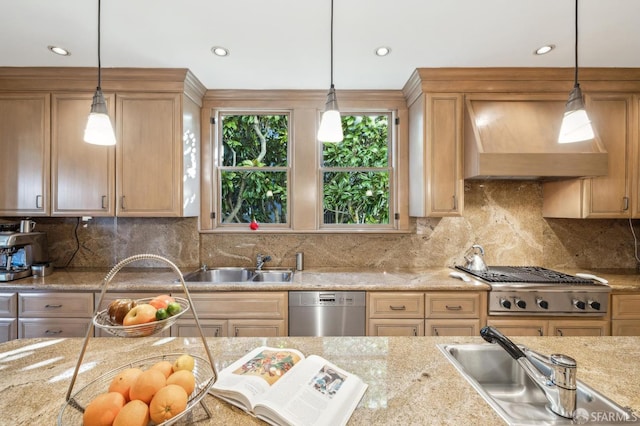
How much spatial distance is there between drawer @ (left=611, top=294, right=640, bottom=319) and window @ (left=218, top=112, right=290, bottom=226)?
266 cm

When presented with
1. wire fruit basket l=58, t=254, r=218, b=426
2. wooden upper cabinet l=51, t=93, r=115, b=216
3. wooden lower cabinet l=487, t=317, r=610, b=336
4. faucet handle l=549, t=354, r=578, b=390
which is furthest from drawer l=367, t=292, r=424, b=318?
wooden upper cabinet l=51, t=93, r=115, b=216

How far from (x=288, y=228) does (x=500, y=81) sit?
2223 millimetres

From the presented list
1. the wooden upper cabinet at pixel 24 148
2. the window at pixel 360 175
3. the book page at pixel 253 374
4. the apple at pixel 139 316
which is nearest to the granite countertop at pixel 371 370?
the book page at pixel 253 374

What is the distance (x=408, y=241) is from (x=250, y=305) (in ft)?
5.19

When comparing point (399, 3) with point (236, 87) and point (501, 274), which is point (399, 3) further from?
Answer: point (501, 274)

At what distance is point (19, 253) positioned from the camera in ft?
7.44

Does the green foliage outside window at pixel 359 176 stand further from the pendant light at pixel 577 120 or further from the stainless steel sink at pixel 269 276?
the pendant light at pixel 577 120

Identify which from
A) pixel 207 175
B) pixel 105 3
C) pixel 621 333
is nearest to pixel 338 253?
pixel 207 175

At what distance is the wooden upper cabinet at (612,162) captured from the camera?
7.65 feet

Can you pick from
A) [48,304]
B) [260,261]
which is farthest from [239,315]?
[48,304]

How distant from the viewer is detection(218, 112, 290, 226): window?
2.85m

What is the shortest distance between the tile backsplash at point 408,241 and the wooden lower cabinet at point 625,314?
24.5 inches

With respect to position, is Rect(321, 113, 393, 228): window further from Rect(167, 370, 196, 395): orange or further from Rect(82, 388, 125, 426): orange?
Rect(82, 388, 125, 426): orange

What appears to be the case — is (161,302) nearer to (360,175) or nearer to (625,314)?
(360,175)
